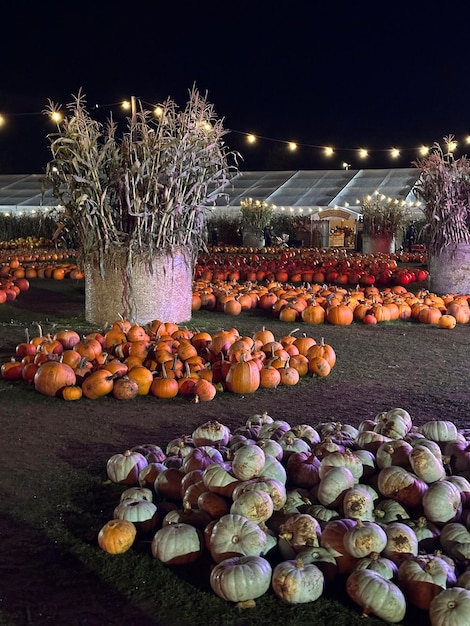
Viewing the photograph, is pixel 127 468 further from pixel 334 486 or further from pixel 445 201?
pixel 445 201

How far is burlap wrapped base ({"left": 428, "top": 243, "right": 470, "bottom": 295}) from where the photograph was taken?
11.4 m

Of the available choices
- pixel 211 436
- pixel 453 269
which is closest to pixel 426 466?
pixel 211 436

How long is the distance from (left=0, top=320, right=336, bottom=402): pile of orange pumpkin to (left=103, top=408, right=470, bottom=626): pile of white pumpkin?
5.54 feet

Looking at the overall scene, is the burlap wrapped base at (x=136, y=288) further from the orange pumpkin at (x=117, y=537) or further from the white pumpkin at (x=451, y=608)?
the white pumpkin at (x=451, y=608)

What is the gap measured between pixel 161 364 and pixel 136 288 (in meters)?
2.76

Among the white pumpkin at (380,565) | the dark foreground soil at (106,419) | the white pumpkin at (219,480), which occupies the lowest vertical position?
the dark foreground soil at (106,419)

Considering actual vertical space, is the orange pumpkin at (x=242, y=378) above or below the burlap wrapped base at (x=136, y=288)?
below

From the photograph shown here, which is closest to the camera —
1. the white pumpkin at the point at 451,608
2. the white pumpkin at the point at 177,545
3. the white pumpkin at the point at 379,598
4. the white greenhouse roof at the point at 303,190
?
the white pumpkin at the point at 451,608

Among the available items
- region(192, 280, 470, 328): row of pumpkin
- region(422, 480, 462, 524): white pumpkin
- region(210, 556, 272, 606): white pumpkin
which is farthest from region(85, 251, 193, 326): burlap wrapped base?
region(210, 556, 272, 606): white pumpkin

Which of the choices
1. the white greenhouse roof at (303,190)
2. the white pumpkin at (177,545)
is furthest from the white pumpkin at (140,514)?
the white greenhouse roof at (303,190)

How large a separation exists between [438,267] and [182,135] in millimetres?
5448

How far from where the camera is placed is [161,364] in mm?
5617

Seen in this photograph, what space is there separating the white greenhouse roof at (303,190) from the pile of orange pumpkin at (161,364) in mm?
30671

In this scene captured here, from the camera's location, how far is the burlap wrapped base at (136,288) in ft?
26.9
